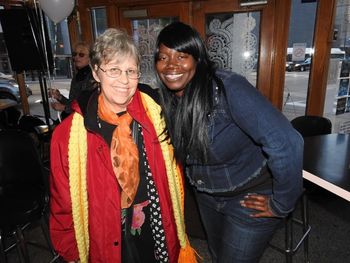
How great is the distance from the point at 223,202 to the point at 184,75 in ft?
1.81

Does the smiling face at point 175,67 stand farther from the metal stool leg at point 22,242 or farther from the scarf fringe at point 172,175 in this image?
the metal stool leg at point 22,242

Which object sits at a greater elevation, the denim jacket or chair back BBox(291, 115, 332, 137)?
the denim jacket

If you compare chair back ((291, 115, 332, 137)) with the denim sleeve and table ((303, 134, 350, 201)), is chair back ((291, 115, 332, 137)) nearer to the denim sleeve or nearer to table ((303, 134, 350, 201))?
table ((303, 134, 350, 201))

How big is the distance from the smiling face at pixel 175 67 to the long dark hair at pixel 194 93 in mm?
15

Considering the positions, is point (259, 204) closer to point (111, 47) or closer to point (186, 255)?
point (186, 255)

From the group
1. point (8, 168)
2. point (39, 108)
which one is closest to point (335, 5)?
point (8, 168)

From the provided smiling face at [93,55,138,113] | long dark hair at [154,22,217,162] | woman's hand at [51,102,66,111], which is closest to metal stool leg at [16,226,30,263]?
smiling face at [93,55,138,113]

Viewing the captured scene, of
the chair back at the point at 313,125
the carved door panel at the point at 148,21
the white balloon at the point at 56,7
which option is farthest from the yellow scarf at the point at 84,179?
the white balloon at the point at 56,7

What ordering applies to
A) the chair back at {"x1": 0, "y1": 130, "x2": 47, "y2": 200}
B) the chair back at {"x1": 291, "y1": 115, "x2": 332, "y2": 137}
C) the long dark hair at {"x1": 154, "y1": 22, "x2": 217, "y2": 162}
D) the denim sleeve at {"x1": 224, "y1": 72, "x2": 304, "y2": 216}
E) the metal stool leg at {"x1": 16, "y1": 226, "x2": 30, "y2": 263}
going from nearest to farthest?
the denim sleeve at {"x1": 224, "y1": 72, "x2": 304, "y2": 216} < the long dark hair at {"x1": 154, "y1": 22, "x2": 217, "y2": 162} < the metal stool leg at {"x1": 16, "y1": 226, "x2": 30, "y2": 263} < the chair back at {"x1": 0, "y1": 130, "x2": 47, "y2": 200} < the chair back at {"x1": 291, "y1": 115, "x2": 332, "y2": 137}

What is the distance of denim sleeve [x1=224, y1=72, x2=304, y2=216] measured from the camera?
0.89 metres

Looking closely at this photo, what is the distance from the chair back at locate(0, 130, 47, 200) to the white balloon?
1.95 metres

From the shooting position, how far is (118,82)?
3.43 ft

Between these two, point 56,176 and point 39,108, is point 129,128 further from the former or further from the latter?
point 39,108

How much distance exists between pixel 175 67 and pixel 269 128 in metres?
0.40
